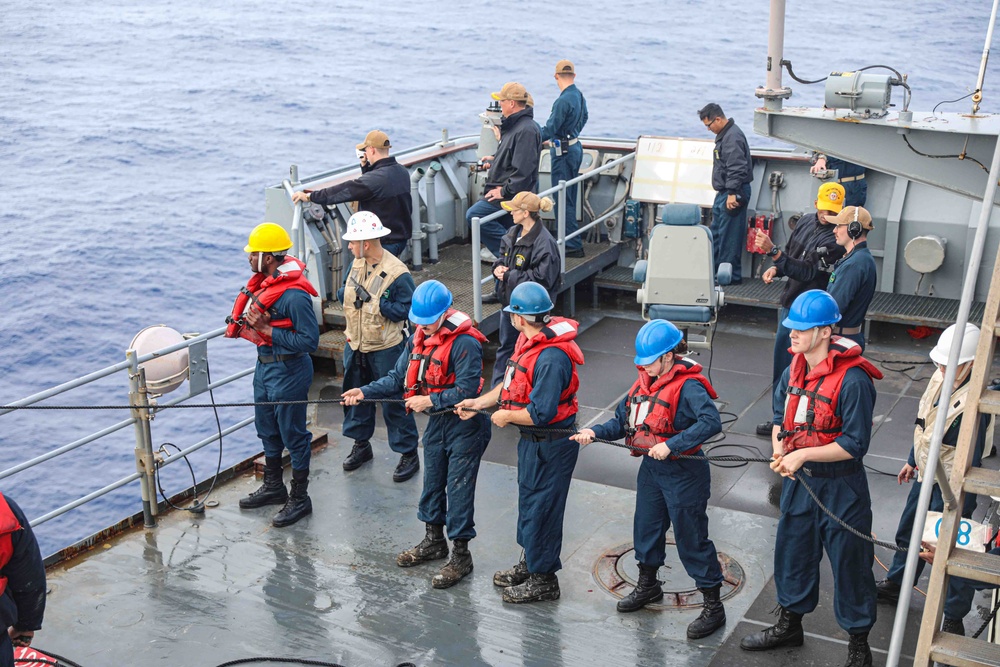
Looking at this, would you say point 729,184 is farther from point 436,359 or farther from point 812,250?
point 436,359

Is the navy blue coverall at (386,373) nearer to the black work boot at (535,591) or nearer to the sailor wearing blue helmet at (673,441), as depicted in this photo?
the black work boot at (535,591)

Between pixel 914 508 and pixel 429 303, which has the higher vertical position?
pixel 429 303

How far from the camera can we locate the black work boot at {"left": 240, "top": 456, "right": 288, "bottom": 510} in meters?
7.85

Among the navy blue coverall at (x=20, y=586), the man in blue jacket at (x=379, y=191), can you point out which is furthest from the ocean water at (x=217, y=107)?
the navy blue coverall at (x=20, y=586)

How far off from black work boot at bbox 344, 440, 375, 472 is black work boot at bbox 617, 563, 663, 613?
9.05 feet

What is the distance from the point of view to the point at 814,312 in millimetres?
5449

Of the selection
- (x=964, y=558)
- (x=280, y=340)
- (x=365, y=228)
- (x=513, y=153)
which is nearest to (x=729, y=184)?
(x=513, y=153)

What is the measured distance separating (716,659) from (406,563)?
211cm

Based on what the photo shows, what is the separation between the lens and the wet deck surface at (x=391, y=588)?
6.07 m

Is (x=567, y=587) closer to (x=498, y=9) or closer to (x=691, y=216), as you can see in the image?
(x=691, y=216)

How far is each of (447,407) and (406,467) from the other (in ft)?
5.75

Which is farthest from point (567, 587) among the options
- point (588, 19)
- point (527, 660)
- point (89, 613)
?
point (588, 19)

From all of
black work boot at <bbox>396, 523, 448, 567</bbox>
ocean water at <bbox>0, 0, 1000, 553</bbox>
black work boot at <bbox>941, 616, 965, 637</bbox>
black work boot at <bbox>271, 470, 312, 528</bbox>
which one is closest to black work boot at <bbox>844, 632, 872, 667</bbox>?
black work boot at <bbox>941, 616, 965, 637</bbox>

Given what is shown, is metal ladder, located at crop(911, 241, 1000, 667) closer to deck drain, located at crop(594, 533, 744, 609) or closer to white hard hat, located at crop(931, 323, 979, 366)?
white hard hat, located at crop(931, 323, 979, 366)
